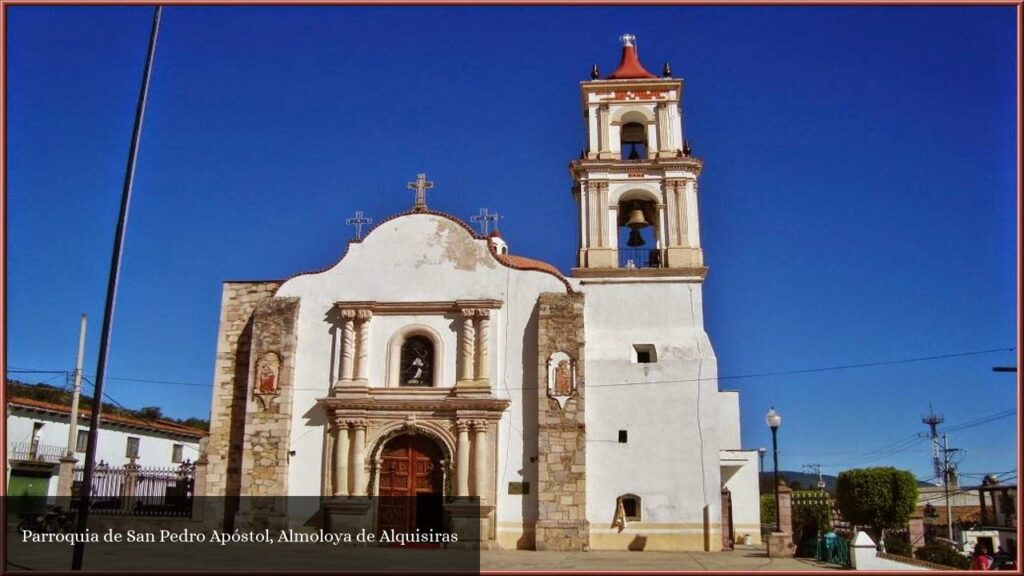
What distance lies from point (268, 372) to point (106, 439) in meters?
16.2

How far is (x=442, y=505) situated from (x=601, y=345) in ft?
18.7

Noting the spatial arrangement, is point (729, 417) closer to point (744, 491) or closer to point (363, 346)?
point (744, 491)

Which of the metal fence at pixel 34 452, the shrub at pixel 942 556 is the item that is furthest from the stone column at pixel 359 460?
the metal fence at pixel 34 452

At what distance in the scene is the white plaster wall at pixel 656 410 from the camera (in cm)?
2091

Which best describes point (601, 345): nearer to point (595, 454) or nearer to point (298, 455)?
point (595, 454)

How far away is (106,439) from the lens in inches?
1362

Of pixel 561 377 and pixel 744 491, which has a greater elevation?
pixel 561 377

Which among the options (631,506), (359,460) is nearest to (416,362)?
(359,460)

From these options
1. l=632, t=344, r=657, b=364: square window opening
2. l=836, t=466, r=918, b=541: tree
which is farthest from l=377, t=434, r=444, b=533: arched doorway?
l=836, t=466, r=918, b=541: tree

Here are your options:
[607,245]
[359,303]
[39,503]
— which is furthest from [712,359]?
[39,503]

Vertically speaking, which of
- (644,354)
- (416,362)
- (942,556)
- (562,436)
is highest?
(644,354)

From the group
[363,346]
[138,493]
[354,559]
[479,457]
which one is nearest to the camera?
[354,559]

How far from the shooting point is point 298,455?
22016 millimetres

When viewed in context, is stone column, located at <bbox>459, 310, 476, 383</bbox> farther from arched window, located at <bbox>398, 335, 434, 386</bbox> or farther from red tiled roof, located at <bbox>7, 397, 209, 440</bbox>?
red tiled roof, located at <bbox>7, 397, 209, 440</bbox>
